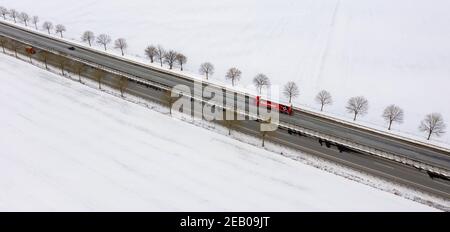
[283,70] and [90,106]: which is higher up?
[283,70]

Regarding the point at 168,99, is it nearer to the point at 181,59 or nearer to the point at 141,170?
the point at 181,59

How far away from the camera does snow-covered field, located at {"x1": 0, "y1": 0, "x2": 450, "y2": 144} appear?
67.7 meters

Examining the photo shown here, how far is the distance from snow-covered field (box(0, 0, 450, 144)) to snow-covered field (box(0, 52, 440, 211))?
17115mm

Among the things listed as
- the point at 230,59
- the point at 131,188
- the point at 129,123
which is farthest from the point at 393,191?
the point at 230,59

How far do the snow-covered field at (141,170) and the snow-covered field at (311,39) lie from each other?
1711 cm

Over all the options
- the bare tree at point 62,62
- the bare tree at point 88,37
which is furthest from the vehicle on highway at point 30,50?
the bare tree at point 88,37

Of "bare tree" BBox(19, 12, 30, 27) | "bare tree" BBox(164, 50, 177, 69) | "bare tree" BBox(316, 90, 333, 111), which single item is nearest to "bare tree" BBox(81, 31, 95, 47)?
"bare tree" BBox(164, 50, 177, 69)

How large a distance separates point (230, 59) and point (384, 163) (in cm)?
4084

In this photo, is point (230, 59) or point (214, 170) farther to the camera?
point (230, 59)

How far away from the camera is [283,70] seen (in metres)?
75.4

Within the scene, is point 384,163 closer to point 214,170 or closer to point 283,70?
point 214,170

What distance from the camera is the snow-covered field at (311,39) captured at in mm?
67688
